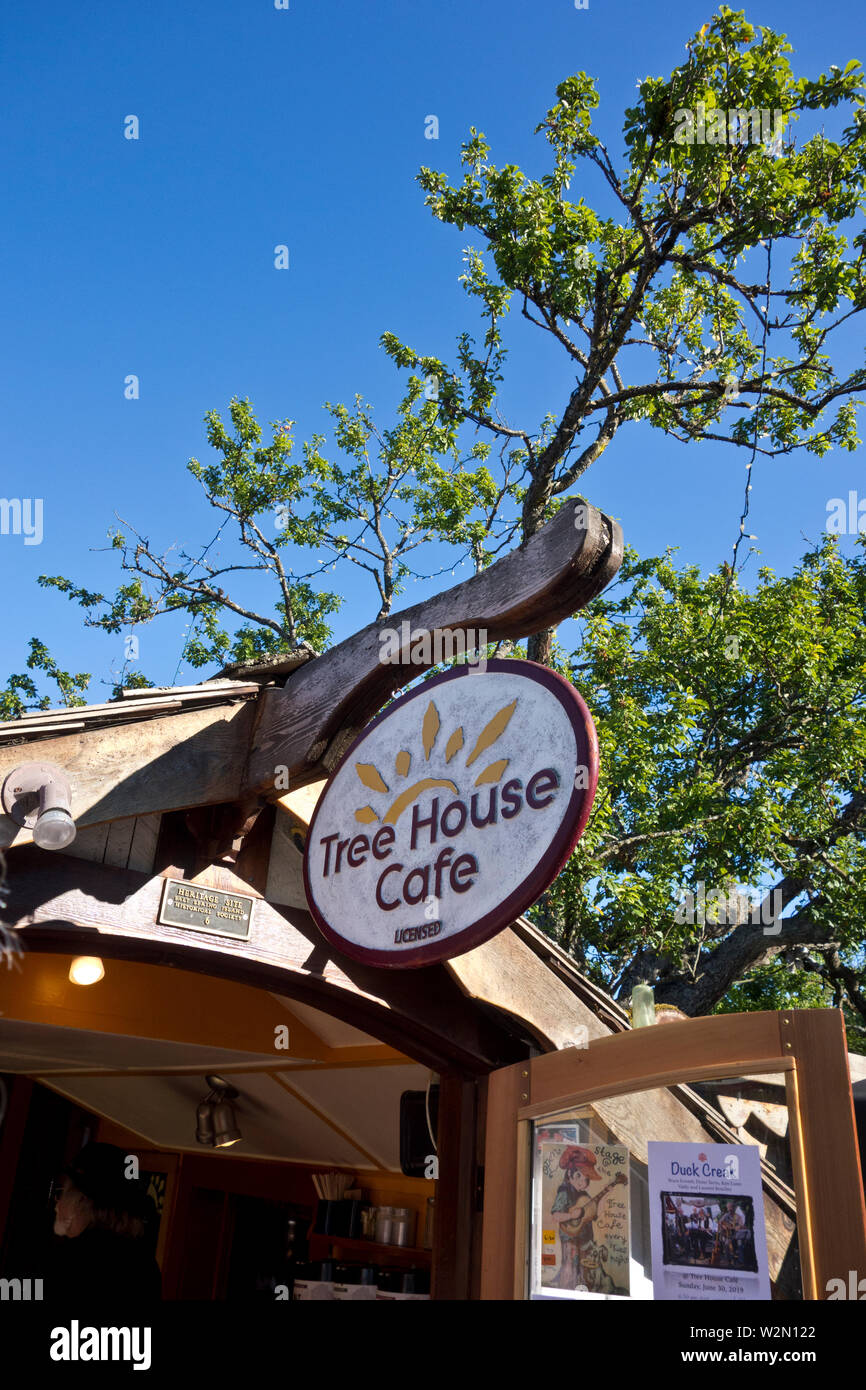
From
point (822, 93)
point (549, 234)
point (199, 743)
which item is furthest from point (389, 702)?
point (822, 93)

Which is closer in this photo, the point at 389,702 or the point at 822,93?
the point at 389,702

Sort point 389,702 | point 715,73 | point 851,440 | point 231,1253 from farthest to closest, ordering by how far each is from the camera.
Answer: point 851,440
point 715,73
point 231,1253
point 389,702

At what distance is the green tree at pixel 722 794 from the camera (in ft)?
31.9

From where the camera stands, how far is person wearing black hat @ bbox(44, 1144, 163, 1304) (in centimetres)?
327

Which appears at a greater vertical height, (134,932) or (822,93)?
(822,93)

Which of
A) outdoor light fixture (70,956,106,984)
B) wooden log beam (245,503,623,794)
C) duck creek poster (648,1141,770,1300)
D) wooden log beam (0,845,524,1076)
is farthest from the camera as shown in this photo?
outdoor light fixture (70,956,106,984)

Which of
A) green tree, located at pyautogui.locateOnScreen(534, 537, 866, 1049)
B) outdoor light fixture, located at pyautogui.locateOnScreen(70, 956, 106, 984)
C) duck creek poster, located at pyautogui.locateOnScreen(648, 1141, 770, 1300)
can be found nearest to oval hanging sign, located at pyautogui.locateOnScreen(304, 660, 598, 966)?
duck creek poster, located at pyautogui.locateOnScreen(648, 1141, 770, 1300)

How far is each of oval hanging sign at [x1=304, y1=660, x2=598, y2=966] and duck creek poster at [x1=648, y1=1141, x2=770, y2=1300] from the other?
0.89m

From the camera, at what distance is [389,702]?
330 centimetres

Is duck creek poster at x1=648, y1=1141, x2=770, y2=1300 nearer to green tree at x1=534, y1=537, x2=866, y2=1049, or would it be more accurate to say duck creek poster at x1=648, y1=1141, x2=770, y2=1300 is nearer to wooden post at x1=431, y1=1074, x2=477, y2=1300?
wooden post at x1=431, y1=1074, x2=477, y2=1300

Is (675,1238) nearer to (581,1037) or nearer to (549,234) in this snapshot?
(581,1037)

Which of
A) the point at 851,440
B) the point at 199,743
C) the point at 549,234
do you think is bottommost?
the point at 199,743

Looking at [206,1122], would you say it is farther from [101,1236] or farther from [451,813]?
[451,813]
